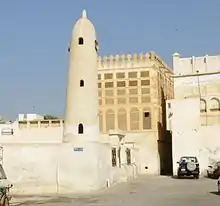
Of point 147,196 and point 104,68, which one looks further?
point 104,68

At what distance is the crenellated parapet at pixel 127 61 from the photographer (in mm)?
48469

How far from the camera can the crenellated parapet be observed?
4847cm

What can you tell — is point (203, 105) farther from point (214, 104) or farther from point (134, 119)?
point (134, 119)

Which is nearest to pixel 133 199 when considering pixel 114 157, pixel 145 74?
pixel 114 157

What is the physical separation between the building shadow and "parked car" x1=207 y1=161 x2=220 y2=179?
9.16 metres

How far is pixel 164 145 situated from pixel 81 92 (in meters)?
24.3

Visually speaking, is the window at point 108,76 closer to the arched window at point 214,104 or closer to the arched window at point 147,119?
the arched window at point 147,119

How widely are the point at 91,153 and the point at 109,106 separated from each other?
74.2ft

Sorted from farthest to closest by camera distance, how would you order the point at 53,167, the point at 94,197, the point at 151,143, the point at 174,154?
the point at 151,143, the point at 174,154, the point at 53,167, the point at 94,197

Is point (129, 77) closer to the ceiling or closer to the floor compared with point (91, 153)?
closer to the ceiling

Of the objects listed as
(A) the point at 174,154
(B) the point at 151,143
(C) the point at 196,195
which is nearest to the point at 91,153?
(C) the point at 196,195

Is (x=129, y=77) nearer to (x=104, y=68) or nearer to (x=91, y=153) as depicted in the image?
(x=104, y=68)

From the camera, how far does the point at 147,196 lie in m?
23.7

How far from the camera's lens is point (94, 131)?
27.5m
